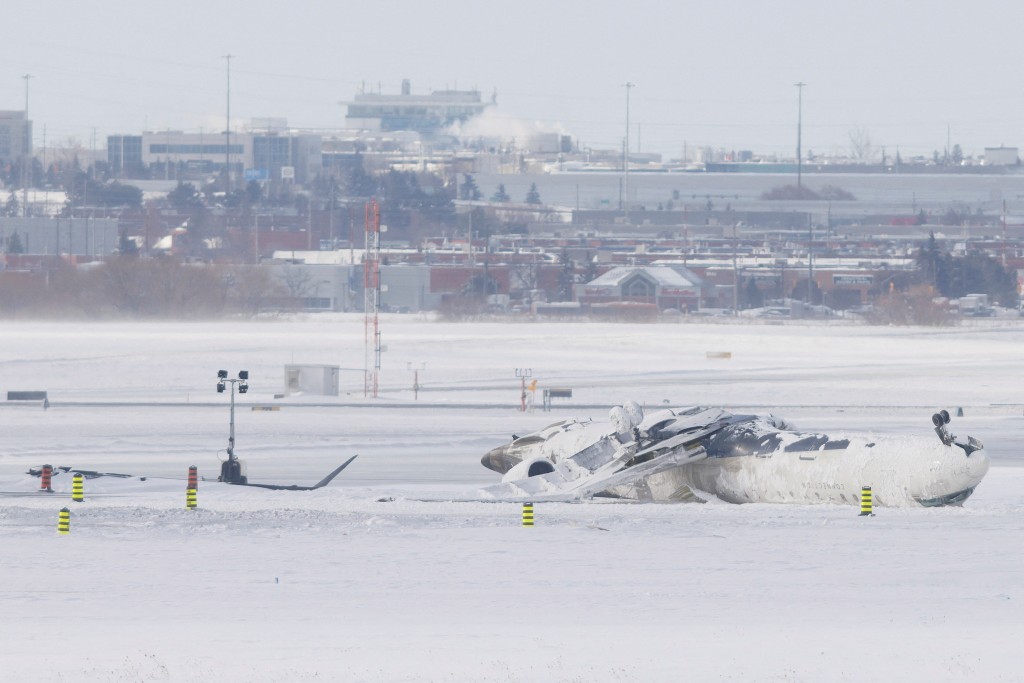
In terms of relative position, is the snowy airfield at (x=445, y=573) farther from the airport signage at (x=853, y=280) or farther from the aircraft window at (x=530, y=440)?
the airport signage at (x=853, y=280)

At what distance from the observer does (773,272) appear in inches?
6348

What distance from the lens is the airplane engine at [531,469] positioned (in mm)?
36406

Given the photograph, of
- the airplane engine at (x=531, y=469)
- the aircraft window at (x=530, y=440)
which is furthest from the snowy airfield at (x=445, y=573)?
the aircraft window at (x=530, y=440)

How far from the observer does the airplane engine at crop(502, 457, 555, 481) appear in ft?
119

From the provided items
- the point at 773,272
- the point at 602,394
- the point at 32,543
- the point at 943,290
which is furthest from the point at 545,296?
the point at 32,543

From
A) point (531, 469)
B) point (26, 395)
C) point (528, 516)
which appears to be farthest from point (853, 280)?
point (528, 516)

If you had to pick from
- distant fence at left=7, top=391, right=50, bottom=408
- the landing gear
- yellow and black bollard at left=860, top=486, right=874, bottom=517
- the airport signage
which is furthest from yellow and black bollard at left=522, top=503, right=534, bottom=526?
the airport signage

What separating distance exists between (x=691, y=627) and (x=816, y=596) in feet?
9.90

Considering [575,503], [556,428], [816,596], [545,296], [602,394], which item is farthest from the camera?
[545,296]

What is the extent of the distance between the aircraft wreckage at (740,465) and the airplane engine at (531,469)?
0.02 m

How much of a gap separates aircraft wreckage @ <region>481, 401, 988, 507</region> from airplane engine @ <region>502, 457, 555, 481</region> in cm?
2

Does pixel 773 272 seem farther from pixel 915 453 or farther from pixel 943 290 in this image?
pixel 915 453

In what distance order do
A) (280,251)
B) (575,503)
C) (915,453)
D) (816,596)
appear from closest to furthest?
(816,596) → (915,453) → (575,503) → (280,251)

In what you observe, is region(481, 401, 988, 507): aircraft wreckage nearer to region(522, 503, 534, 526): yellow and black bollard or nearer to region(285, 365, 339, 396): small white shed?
region(522, 503, 534, 526): yellow and black bollard
